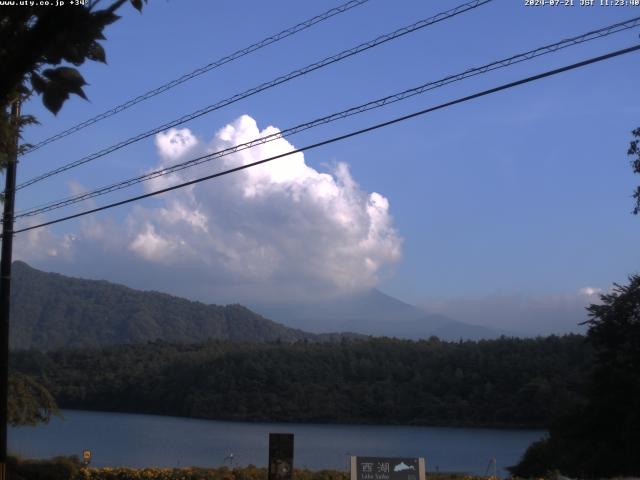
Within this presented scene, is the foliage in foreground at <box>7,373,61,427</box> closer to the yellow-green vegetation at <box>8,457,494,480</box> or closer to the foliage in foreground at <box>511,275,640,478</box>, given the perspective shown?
the yellow-green vegetation at <box>8,457,494,480</box>

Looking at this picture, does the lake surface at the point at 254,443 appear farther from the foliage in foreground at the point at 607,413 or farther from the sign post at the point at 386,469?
the sign post at the point at 386,469

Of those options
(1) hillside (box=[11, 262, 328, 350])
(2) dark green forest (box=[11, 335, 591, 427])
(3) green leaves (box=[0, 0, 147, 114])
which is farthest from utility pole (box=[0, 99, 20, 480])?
(1) hillside (box=[11, 262, 328, 350])

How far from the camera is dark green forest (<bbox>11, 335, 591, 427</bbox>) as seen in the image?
42.4 metres

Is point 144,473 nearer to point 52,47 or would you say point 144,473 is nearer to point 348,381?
point 52,47

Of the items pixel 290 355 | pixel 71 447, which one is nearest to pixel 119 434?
pixel 71 447

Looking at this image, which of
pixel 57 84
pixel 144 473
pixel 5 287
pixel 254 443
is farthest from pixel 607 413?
pixel 57 84

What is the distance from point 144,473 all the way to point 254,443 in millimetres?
14753

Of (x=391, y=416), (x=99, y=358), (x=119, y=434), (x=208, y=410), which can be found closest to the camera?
(x=119, y=434)

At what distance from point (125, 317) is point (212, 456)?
156400 millimetres

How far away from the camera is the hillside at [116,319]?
17388cm

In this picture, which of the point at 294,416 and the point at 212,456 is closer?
the point at 212,456

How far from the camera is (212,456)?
3108cm

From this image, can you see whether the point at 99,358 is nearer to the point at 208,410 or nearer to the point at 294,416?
the point at 208,410

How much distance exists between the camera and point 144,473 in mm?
20500
